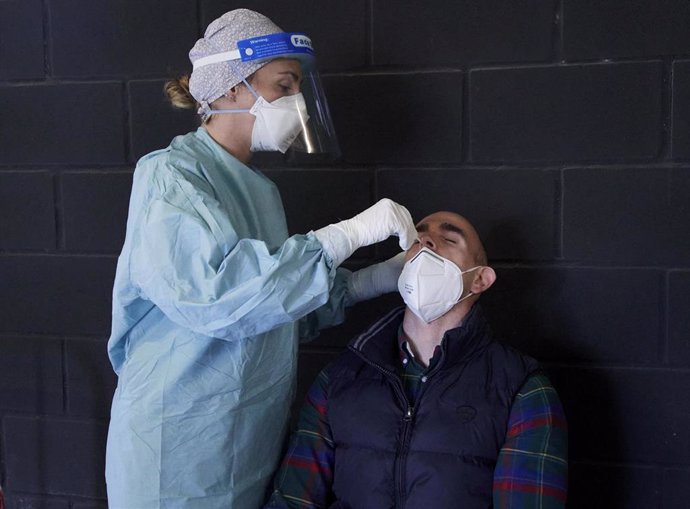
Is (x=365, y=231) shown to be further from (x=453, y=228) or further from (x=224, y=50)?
(x=224, y=50)

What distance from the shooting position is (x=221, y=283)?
1.40m

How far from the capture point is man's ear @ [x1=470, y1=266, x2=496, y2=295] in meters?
1.72

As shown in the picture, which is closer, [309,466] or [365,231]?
[365,231]

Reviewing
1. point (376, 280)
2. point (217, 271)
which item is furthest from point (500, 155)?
point (217, 271)

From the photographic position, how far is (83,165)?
2.19m

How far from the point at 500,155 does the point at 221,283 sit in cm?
81

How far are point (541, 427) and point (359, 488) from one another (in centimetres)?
37

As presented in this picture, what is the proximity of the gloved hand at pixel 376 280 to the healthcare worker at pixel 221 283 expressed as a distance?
203mm

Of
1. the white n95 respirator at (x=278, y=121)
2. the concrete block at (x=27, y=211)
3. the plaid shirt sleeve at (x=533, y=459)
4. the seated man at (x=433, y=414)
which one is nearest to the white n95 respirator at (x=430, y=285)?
the seated man at (x=433, y=414)

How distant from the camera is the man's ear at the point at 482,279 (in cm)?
172

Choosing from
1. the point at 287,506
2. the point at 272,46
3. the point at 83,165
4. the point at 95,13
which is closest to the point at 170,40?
the point at 95,13

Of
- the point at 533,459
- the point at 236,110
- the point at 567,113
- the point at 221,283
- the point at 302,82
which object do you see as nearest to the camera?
the point at 221,283

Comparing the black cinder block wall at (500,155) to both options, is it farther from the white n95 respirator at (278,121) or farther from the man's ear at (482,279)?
the white n95 respirator at (278,121)

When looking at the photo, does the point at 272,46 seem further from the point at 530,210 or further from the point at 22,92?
the point at 22,92
